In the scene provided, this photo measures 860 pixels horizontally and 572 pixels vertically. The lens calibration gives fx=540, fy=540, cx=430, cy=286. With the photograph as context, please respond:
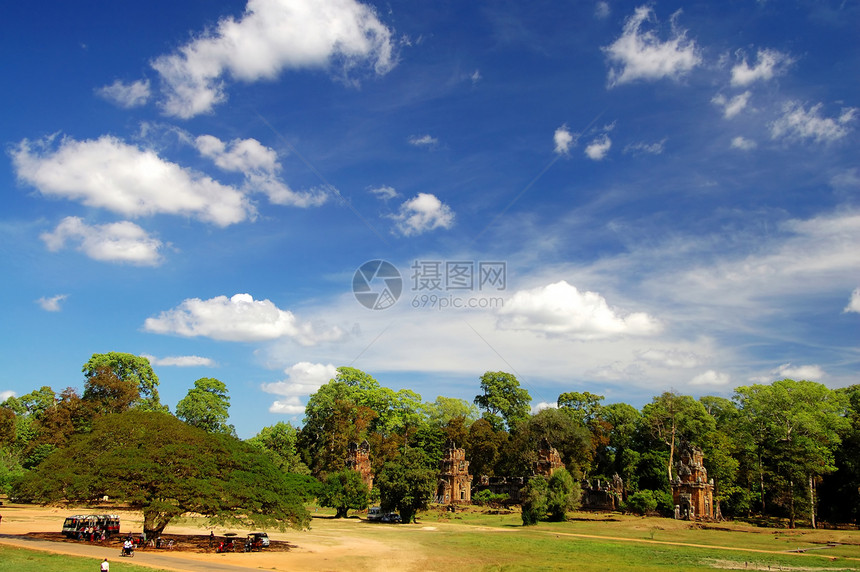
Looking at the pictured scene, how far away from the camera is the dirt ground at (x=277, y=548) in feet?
91.2

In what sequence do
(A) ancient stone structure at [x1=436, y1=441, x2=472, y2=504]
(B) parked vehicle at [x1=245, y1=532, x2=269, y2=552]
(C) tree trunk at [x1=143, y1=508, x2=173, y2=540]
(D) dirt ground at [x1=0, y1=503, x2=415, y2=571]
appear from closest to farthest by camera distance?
(D) dirt ground at [x1=0, y1=503, x2=415, y2=571], (C) tree trunk at [x1=143, y1=508, x2=173, y2=540], (B) parked vehicle at [x1=245, y1=532, x2=269, y2=552], (A) ancient stone structure at [x1=436, y1=441, x2=472, y2=504]

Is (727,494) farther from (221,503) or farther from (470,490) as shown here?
(221,503)

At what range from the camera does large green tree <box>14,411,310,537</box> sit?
29.5 metres

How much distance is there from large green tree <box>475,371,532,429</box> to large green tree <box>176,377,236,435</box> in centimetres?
3824

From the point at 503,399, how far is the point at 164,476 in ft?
203

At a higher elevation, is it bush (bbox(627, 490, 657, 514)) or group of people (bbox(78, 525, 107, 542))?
group of people (bbox(78, 525, 107, 542))

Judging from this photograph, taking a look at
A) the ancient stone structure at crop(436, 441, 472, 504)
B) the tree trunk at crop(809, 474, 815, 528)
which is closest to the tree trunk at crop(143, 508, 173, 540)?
the ancient stone structure at crop(436, 441, 472, 504)

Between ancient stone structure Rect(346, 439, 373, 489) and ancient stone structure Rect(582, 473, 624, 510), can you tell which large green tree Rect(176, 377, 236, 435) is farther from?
ancient stone structure Rect(582, 473, 624, 510)

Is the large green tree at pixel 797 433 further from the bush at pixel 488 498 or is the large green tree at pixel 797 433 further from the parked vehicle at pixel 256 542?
the parked vehicle at pixel 256 542

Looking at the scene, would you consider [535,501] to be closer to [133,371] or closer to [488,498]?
[488,498]

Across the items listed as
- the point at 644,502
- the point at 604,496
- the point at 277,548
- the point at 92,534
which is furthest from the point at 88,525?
the point at 604,496

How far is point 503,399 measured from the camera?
8550 cm

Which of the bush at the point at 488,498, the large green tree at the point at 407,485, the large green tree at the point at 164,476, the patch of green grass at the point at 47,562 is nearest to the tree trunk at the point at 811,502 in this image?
the bush at the point at 488,498

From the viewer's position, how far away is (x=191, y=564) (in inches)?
1013
